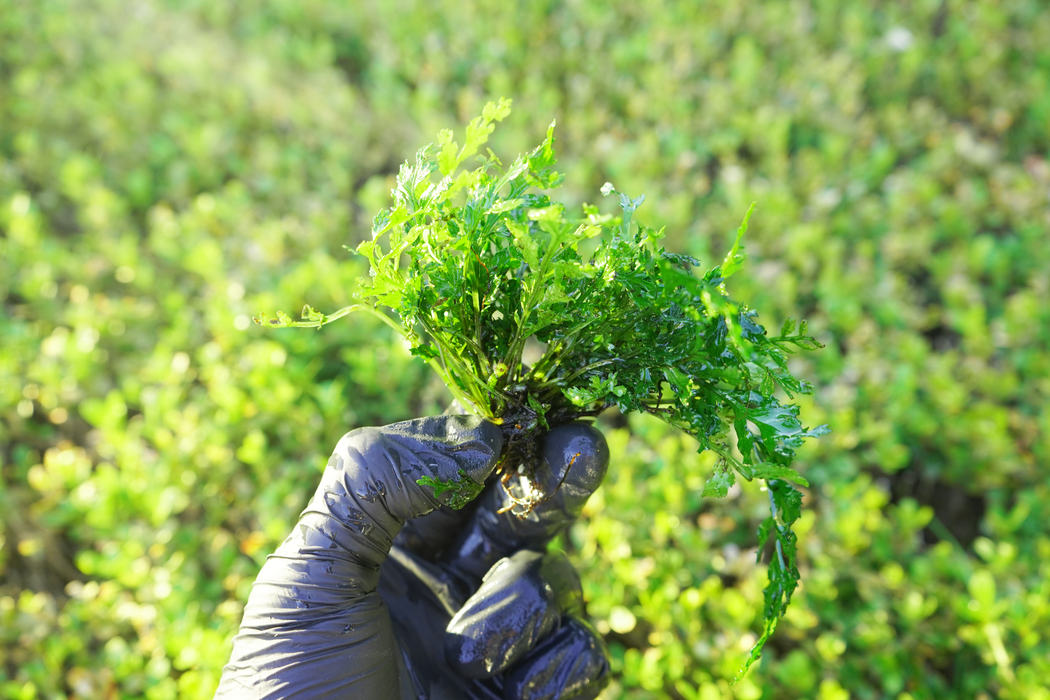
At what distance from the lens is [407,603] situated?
1.46m

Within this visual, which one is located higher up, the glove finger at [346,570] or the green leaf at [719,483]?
the glove finger at [346,570]

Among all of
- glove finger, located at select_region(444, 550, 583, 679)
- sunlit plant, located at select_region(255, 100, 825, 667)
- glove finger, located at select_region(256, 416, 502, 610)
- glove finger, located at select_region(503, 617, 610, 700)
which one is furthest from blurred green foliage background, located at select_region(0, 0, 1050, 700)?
sunlit plant, located at select_region(255, 100, 825, 667)

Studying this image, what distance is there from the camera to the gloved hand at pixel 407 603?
1.17 m

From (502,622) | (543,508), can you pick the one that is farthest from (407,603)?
(543,508)

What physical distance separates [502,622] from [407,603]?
303 millimetres

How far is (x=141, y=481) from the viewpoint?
2.26 meters

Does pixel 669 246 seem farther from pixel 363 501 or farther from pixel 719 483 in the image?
pixel 363 501

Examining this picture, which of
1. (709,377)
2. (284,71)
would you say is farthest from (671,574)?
(284,71)

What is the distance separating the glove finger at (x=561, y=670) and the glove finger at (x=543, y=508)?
7.8 inches

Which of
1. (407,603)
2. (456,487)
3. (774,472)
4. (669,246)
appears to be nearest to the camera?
(774,472)

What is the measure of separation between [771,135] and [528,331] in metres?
2.99

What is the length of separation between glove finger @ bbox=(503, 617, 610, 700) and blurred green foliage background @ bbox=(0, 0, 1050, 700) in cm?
70

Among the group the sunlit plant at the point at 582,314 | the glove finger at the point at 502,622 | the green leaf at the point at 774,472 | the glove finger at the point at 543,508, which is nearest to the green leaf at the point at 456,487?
the sunlit plant at the point at 582,314

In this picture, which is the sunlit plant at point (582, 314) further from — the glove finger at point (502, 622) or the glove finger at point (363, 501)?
the glove finger at point (502, 622)
